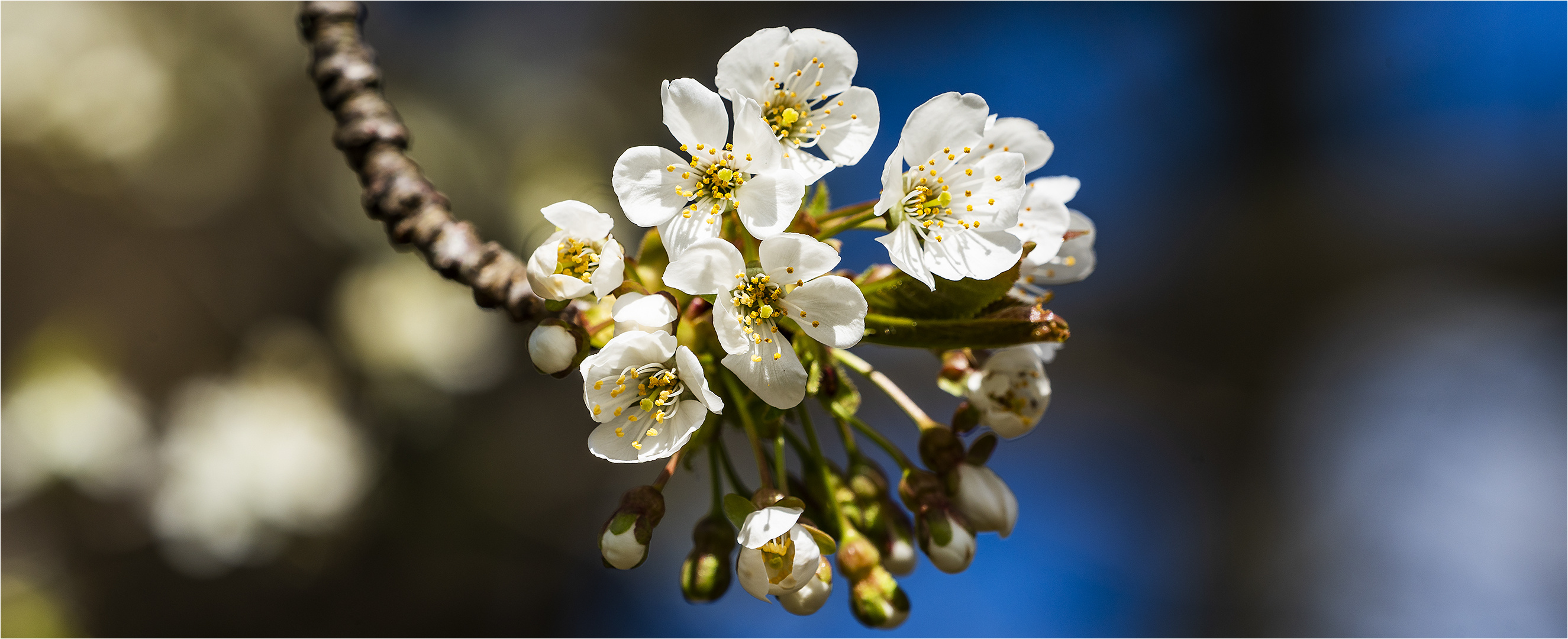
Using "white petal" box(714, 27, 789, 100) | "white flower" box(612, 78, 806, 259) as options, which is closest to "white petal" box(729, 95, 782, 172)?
"white flower" box(612, 78, 806, 259)

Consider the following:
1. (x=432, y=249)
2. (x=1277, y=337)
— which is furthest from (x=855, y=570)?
(x=1277, y=337)

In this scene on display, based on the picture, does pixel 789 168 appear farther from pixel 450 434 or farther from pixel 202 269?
pixel 202 269

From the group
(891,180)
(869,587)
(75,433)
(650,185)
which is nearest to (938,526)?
(869,587)

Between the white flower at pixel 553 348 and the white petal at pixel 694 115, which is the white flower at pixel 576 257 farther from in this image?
the white petal at pixel 694 115

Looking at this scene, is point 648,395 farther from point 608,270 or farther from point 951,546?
point 951,546

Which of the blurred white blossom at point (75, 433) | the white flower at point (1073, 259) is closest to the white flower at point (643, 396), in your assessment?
the white flower at point (1073, 259)

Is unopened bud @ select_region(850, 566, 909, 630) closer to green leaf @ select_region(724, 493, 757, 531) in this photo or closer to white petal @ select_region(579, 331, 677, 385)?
green leaf @ select_region(724, 493, 757, 531)

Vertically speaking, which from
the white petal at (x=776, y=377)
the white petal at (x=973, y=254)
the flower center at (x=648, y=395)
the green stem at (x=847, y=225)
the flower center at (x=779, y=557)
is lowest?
the flower center at (x=779, y=557)
